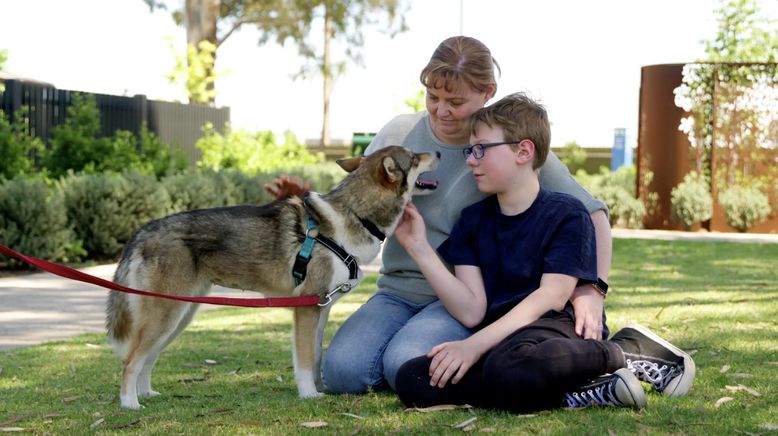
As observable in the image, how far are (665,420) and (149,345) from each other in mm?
2563

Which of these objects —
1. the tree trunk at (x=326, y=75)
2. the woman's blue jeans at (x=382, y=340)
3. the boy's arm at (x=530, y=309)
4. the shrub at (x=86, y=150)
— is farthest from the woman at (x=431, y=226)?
the tree trunk at (x=326, y=75)

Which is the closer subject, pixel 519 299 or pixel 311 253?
pixel 519 299

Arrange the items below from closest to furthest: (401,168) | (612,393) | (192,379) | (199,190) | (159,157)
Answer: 1. (612,393)
2. (401,168)
3. (192,379)
4. (199,190)
5. (159,157)

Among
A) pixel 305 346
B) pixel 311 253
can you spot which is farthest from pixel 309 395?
pixel 311 253

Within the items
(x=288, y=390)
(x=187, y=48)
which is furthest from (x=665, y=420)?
(x=187, y=48)

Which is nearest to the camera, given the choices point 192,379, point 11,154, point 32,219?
point 192,379

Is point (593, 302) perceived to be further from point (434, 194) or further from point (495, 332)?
point (434, 194)

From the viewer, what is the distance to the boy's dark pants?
4270mm

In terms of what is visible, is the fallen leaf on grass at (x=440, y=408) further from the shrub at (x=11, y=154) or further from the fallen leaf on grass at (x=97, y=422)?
the shrub at (x=11, y=154)

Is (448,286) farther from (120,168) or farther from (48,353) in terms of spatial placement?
(120,168)

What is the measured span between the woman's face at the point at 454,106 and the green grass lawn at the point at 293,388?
148cm

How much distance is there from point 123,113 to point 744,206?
40.5 ft

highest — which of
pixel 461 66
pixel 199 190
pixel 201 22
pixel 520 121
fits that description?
pixel 201 22

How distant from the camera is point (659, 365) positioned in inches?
191
